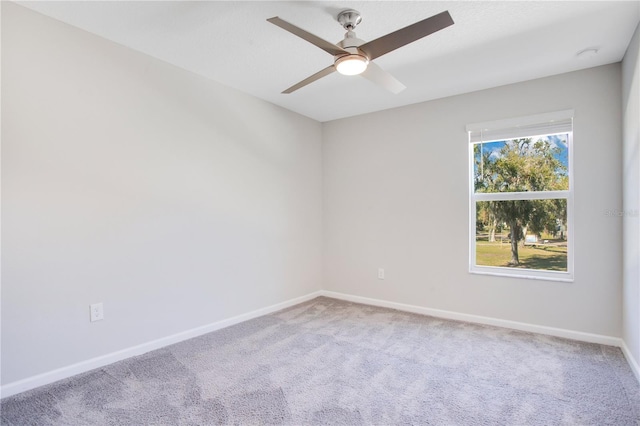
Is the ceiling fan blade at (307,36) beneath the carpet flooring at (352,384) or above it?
above

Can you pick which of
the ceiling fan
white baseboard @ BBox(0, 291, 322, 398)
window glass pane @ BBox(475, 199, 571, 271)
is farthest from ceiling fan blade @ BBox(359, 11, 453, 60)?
white baseboard @ BBox(0, 291, 322, 398)

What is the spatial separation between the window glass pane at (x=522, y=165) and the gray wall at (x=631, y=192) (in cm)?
49

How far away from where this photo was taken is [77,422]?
1.73 m

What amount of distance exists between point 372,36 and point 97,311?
2745mm

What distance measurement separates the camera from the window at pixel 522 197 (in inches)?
118

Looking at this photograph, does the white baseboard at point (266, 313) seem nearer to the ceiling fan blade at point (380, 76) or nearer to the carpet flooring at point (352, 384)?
the carpet flooring at point (352, 384)

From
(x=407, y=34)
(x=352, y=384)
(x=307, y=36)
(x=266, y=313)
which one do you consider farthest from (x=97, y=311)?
(x=407, y=34)

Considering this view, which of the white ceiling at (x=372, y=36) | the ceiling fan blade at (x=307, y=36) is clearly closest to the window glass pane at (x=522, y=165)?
the white ceiling at (x=372, y=36)

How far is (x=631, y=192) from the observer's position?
2.37 m

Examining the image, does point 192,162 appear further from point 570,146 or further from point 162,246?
point 570,146

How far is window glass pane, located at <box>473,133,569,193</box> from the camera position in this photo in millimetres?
3033

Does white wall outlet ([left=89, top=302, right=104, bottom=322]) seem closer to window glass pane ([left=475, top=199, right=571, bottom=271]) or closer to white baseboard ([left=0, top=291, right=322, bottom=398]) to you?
white baseboard ([left=0, top=291, right=322, bottom=398])

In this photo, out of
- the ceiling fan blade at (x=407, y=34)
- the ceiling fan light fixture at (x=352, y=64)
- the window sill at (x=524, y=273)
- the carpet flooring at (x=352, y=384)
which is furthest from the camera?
the window sill at (x=524, y=273)

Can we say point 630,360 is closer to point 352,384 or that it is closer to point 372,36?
point 352,384
